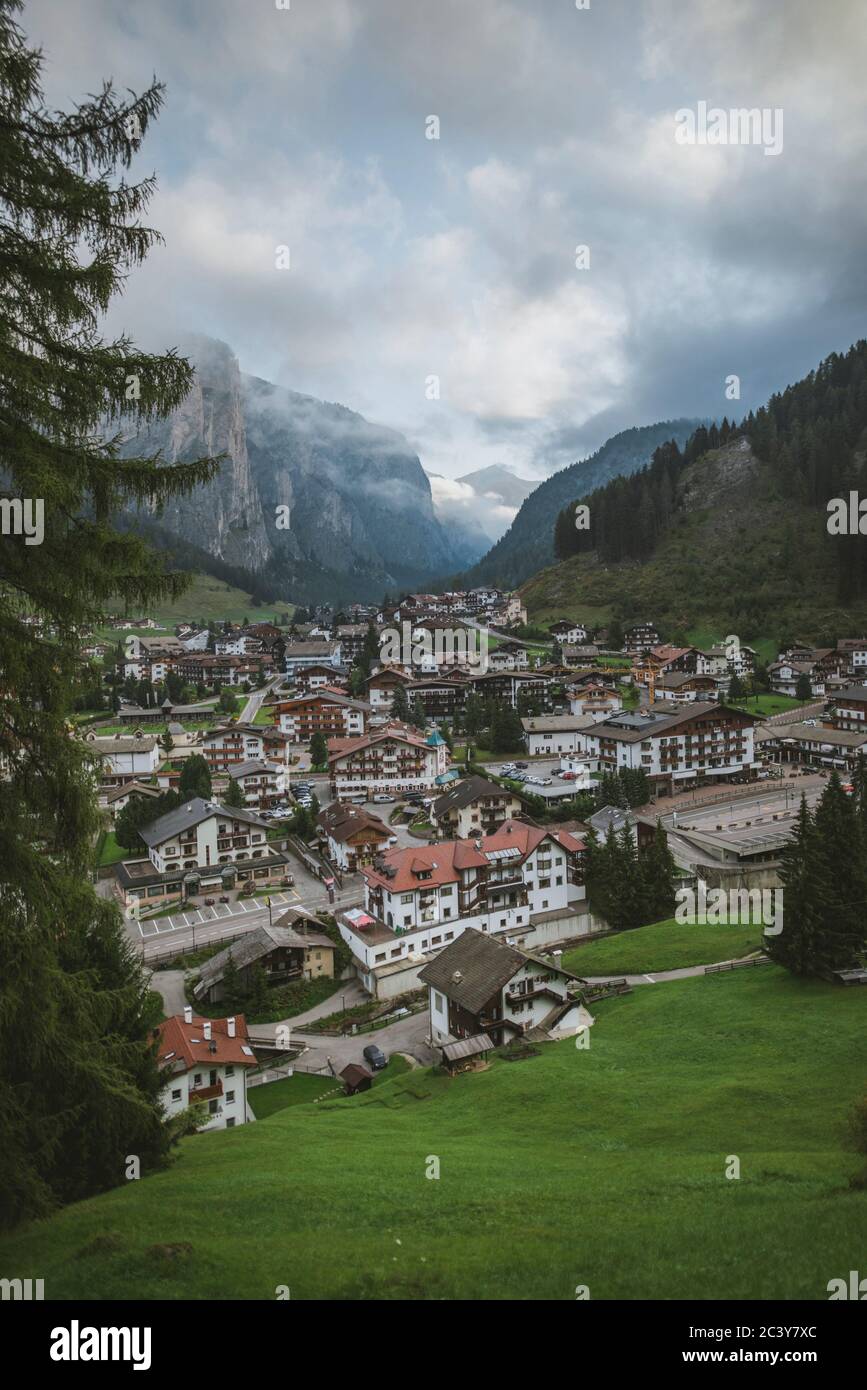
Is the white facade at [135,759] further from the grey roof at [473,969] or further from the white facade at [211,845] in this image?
the grey roof at [473,969]

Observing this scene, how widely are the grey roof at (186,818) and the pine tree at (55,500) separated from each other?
46.0 m

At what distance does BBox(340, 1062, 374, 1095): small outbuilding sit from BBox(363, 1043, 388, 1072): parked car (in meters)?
1.56

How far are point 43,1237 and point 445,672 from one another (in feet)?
332

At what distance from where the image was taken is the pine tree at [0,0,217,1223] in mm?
8625

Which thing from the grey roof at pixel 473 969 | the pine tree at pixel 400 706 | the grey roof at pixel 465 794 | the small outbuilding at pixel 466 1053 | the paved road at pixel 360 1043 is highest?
the pine tree at pixel 400 706

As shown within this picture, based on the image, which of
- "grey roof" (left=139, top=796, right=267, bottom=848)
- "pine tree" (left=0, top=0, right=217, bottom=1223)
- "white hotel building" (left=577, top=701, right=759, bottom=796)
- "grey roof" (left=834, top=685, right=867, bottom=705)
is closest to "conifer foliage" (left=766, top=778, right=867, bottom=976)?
"pine tree" (left=0, top=0, right=217, bottom=1223)

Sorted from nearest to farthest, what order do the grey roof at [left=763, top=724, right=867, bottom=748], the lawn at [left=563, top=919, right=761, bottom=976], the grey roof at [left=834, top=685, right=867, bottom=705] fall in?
the lawn at [left=563, top=919, right=761, bottom=976]
the grey roof at [left=763, top=724, right=867, bottom=748]
the grey roof at [left=834, top=685, right=867, bottom=705]

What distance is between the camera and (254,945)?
3959 centimetres

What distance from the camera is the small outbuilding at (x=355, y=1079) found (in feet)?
93.1

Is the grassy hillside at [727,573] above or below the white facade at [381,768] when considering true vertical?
above

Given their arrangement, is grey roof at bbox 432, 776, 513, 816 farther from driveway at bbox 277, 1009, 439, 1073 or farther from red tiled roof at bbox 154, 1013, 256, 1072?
red tiled roof at bbox 154, 1013, 256, 1072

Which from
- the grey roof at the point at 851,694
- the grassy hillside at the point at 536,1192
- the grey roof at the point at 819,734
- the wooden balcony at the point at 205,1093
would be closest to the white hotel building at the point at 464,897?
the wooden balcony at the point at 205,1093

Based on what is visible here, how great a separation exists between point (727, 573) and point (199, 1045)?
125622 mm
